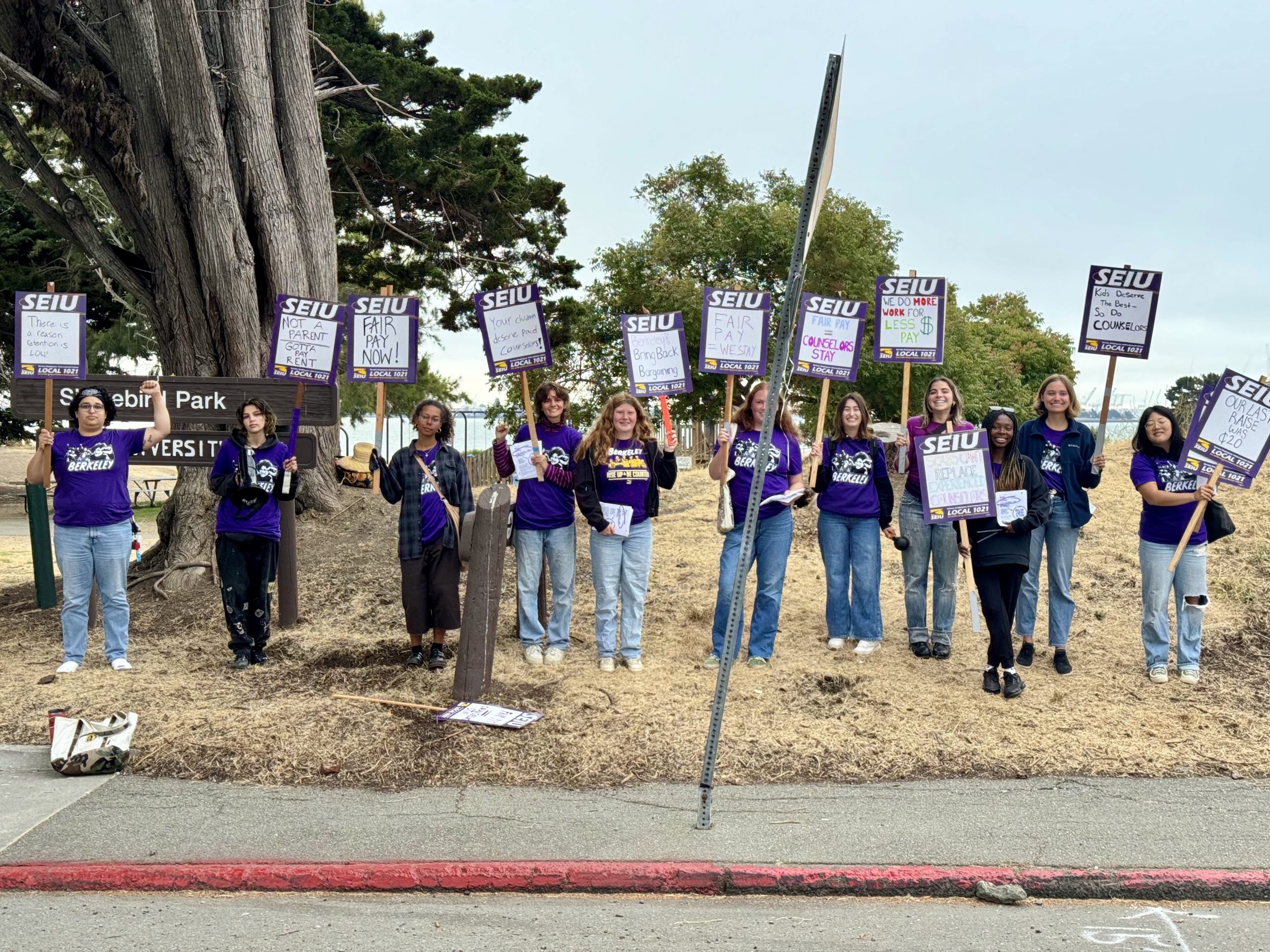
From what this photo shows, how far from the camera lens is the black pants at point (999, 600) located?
281 inches

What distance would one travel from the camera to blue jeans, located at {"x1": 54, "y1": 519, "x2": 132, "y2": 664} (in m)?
7.66

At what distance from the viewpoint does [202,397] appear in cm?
950

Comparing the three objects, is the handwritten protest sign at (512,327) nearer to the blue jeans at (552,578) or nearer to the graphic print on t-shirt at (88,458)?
the blue jeans at (552,578)

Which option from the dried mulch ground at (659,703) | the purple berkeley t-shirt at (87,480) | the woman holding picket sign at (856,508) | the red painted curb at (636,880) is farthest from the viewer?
the woman holding picket sign at (856,508)

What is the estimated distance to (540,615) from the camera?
345 inches

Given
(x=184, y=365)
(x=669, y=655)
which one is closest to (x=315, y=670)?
(x=669, y=655)

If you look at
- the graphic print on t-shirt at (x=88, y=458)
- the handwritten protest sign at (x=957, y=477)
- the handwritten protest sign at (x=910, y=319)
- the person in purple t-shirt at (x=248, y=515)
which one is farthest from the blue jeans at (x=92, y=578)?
the handwritten protest sign at (x=910, y=319)

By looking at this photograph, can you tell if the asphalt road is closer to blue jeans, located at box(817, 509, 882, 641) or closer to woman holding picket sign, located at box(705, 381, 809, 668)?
woman holding picket sign, located at box(705, 381, 809, 668)

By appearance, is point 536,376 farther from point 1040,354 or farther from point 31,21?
point 1040,354

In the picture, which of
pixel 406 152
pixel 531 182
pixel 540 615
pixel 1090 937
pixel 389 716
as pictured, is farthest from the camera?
pixel 531 182

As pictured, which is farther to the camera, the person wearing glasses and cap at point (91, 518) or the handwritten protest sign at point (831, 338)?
the handwritten protest sign at point (831, 338)

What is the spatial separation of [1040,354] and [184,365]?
42136 millimetres

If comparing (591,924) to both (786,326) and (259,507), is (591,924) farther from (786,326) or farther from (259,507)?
(259,507)

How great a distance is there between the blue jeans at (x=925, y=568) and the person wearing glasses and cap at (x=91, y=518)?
535cm
